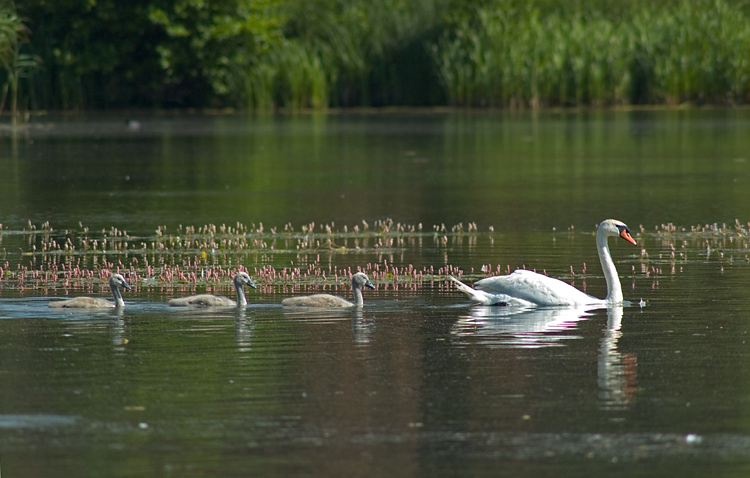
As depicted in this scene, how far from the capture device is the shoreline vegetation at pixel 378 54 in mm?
49625

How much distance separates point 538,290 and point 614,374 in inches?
124

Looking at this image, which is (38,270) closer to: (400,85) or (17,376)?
(17,376)

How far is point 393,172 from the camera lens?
96.0 ft

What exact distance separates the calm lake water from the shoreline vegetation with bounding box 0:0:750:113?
940 inches

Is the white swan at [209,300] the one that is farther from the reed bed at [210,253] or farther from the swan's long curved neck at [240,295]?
the reed bed at [210,253]

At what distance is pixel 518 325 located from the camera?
1205 cm

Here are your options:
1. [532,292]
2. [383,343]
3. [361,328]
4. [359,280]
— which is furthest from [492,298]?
[383,343]

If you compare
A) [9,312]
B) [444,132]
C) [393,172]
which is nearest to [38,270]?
[9,312]

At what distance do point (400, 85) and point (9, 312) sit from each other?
42.4m

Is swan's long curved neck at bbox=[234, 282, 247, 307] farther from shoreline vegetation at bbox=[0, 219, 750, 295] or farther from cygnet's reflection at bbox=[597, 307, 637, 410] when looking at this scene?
cygnet's reflection at bbox=[597, 307, 637, 410]

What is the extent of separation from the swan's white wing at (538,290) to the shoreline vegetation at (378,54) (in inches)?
1406

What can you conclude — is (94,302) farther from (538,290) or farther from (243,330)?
(538,290)

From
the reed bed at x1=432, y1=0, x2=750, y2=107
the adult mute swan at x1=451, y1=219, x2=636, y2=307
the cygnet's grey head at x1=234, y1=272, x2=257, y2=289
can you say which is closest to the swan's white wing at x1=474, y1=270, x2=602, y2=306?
the adult mute swan at x1=451, y1=219, x2=636, y2=307

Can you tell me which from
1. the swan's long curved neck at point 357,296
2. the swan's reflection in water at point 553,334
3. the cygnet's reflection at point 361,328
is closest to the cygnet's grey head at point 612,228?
the swan's reflection in water at point 553,334
